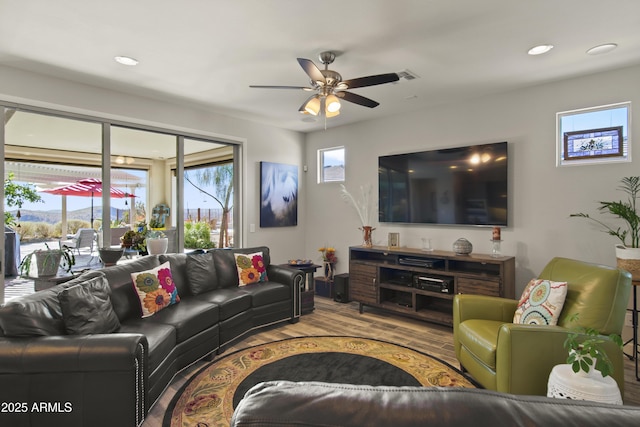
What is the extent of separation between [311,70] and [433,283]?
9.22 ft

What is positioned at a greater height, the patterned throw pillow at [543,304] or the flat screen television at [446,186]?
the flat screen television at [446,186]

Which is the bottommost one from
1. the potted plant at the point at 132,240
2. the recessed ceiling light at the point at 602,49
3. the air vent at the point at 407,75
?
the potted plant at the point at 132,240

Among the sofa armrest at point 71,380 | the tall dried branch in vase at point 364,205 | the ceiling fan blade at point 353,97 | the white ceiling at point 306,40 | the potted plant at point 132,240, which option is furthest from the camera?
the tall dried branch in vase at point 364,205

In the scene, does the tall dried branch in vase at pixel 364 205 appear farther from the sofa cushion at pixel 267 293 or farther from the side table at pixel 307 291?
the sofa cushion at pixel 267 293

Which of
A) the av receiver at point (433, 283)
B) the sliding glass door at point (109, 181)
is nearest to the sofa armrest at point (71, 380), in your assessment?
the sliding glass door at point (109, 181)

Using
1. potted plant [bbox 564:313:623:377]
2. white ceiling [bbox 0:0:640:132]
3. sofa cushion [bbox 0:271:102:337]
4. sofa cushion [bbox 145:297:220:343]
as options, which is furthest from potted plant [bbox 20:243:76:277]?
potted plant [bbox 564:313:623:377]

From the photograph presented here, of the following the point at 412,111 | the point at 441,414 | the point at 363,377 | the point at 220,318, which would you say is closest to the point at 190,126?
the point at 220,318

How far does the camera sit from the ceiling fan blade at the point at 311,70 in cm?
246

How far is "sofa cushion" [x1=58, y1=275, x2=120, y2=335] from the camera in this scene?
2285 mm

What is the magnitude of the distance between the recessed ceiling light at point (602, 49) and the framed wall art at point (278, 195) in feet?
13.4

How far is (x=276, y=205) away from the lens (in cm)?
573

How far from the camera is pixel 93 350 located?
201cm

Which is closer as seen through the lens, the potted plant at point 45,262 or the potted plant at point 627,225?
the potted plant at point 627,225

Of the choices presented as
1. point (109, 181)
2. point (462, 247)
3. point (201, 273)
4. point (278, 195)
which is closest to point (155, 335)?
point (201, 273)
